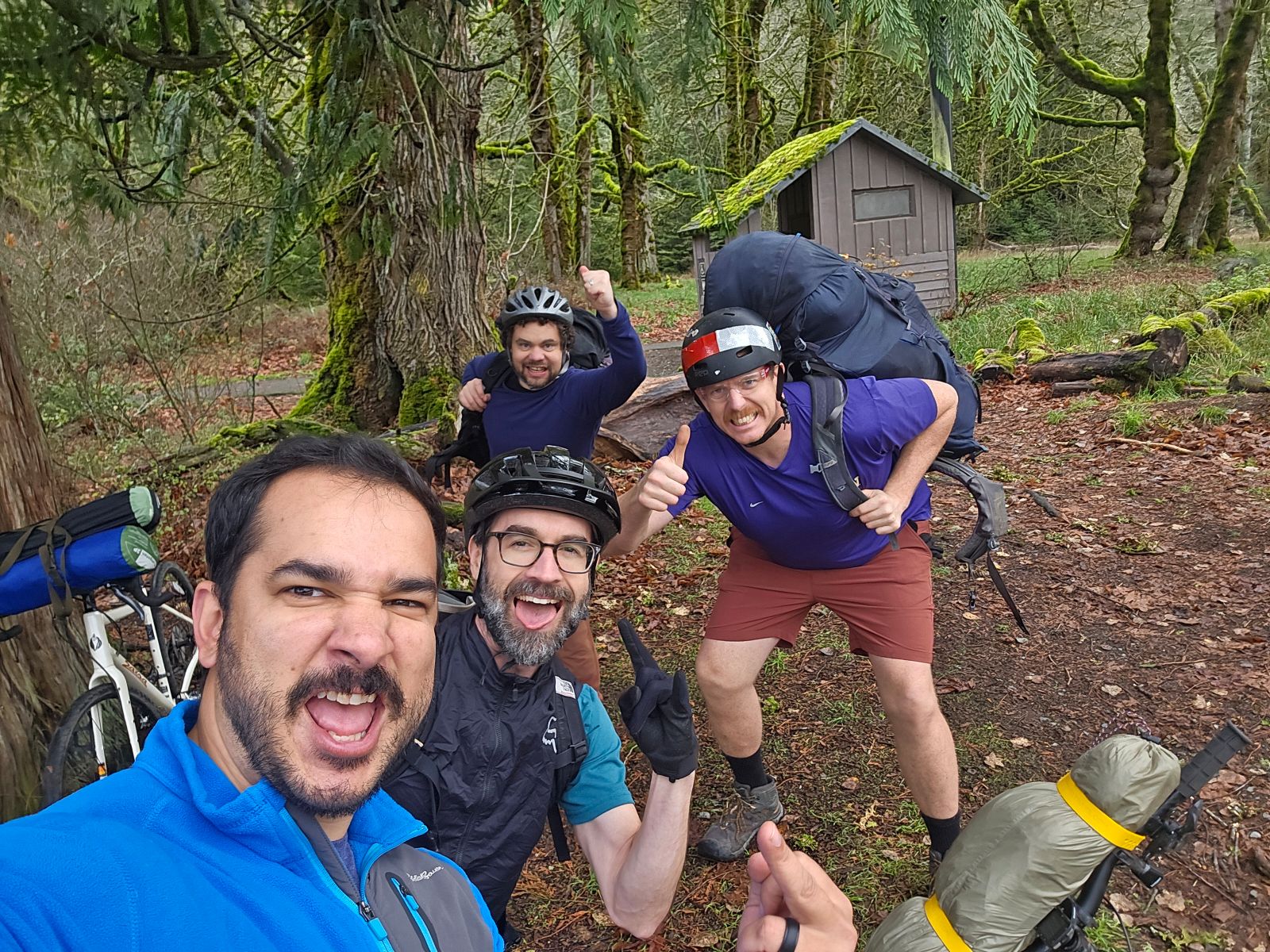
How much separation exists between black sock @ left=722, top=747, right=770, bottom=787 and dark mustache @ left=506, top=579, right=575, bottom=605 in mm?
1638

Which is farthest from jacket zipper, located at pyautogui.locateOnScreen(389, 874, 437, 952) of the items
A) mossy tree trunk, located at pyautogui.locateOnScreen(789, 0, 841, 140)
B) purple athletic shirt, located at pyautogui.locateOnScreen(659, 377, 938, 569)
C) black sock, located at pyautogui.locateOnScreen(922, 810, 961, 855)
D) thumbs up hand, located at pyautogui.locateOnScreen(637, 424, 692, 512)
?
mossy tree trunk, located at pyautogui.locateOnScreen(789, 0, 841, 140)

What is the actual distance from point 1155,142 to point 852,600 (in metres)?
20.1

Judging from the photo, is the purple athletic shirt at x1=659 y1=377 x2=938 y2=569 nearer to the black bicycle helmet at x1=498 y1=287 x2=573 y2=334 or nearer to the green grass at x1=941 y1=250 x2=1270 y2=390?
the black bicycle helmet at x1=498 y1=287 x2=573 y2=334

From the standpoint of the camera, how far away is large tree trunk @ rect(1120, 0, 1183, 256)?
18297mm

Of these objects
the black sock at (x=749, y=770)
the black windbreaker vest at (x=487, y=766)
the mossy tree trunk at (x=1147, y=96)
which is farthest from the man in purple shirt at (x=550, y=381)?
the mossy tree trunk at (x=1147, y=96)

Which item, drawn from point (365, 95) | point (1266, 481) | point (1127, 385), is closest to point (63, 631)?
point (365, 95)

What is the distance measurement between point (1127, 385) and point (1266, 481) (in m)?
3.44

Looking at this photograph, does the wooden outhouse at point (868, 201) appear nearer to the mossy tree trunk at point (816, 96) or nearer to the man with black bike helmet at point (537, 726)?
the mossy tree trunk at point (816, 96)

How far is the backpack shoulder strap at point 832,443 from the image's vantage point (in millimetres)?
3318

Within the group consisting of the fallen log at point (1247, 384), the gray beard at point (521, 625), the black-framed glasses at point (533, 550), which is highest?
the black-framed glasses at point (533, 550)

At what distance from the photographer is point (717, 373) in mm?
3223

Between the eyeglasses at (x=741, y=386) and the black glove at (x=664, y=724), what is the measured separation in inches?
50.6

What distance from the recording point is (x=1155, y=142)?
19.1 meters

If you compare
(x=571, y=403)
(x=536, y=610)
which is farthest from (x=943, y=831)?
(x=571, y=403)
